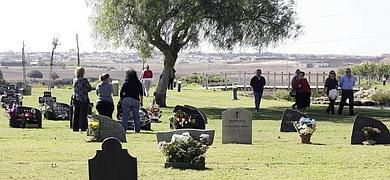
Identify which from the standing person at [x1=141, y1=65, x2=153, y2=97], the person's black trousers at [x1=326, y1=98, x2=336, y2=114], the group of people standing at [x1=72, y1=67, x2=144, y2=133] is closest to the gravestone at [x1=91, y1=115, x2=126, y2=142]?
the group of people standing at [x1=72, y1=67, x2=144, y2=133]

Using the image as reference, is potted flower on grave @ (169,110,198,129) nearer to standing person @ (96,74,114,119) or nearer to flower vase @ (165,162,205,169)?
standing person @ (96,74,114,119)

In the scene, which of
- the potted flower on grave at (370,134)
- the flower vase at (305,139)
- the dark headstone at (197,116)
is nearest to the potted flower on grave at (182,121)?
the dark headstone at (197,116)

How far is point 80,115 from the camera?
980 inches

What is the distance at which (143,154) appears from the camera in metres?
18.5

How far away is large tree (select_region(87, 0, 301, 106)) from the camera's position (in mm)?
39344

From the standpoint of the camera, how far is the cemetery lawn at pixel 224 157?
15.6 meters

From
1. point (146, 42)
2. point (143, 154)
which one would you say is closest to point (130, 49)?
point (146, 42)

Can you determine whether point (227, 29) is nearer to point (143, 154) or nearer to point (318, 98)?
point (318, 98)

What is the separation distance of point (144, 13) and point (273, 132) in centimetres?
1375

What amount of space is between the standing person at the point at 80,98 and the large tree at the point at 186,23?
14.4m

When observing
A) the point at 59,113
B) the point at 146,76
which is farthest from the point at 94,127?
the point at 146,76

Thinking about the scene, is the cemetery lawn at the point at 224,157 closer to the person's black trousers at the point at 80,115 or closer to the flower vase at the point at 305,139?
the flower vase at the point at 305,139

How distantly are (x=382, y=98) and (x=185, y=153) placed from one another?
3493cm

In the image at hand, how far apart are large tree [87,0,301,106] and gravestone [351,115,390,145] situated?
17.5m
